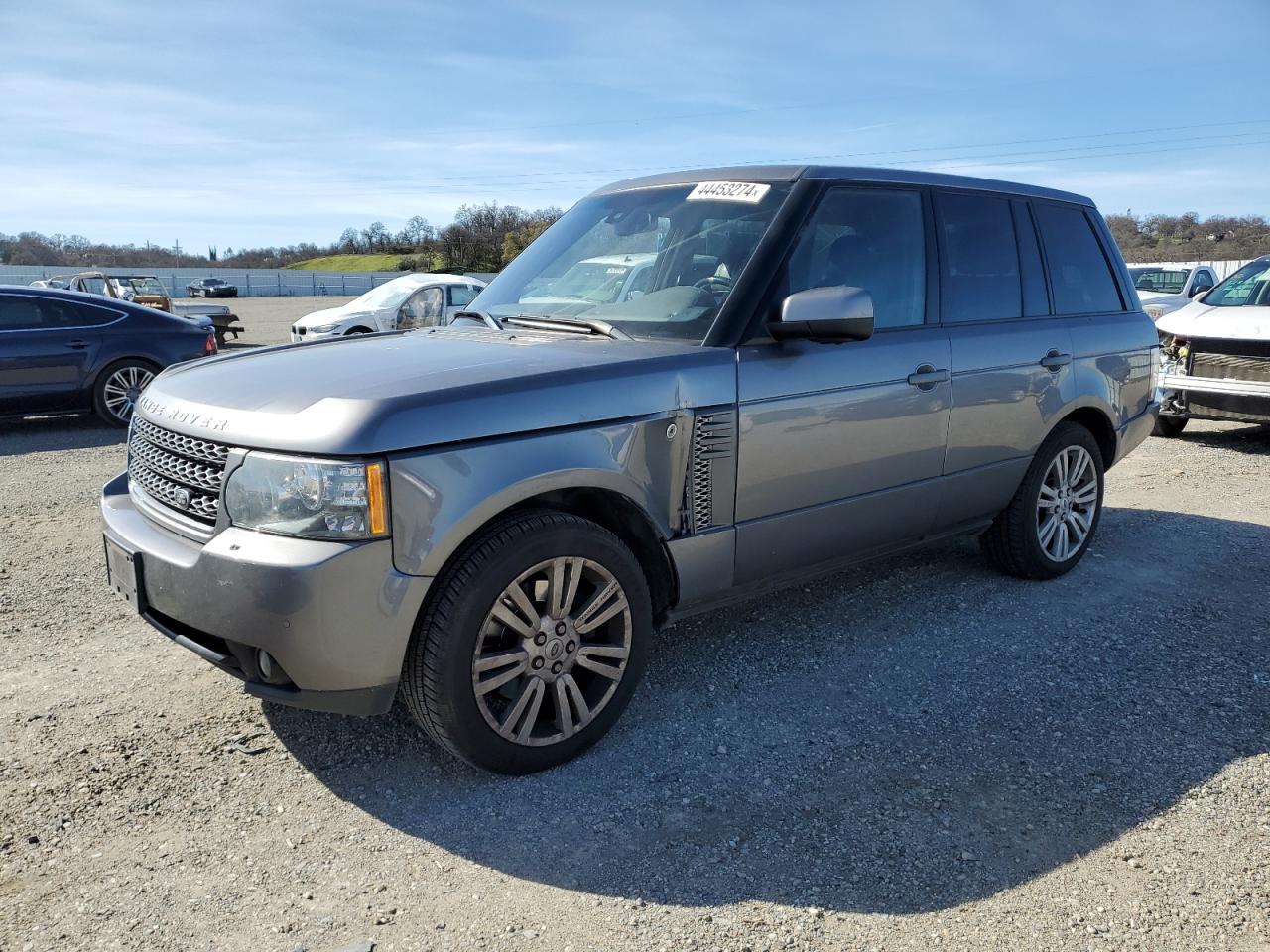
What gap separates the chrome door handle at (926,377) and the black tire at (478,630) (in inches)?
63.6

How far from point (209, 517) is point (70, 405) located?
8561mm

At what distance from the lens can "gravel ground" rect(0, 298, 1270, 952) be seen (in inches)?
101

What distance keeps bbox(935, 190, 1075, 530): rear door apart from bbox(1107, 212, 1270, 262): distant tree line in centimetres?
4150

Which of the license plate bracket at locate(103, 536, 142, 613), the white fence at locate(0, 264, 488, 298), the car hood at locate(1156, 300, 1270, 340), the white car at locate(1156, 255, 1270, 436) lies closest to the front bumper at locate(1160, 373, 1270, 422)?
the white car at locate(1156, 255, 1270, 436)

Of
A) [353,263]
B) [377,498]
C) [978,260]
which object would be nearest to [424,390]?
[377,498]

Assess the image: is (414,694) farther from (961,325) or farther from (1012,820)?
(961,325)

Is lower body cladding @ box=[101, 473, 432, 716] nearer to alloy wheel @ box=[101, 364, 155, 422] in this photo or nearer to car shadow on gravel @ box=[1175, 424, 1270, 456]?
alloy wheel @ box=[101, 364, 155, 422]

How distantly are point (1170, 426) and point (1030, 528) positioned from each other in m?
5.89

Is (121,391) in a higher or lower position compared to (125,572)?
lower

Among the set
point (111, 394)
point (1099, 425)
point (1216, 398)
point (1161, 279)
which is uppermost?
point (1161, 279)

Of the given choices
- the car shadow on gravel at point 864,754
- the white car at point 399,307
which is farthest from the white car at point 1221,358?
the white car at point 399,307

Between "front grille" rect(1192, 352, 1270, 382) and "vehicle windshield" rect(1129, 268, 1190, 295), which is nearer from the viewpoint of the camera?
"front grille" rect(1192, 352, 1270, 382)

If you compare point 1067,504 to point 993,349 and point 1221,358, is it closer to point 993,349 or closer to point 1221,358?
point 993,349

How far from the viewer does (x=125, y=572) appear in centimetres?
325
